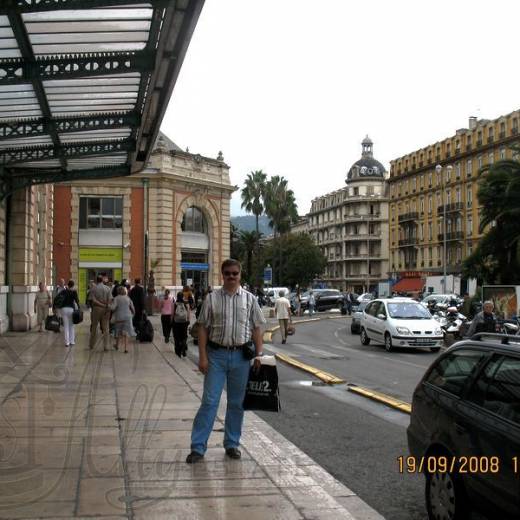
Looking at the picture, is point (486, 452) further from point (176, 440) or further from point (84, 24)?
point (84, 24)

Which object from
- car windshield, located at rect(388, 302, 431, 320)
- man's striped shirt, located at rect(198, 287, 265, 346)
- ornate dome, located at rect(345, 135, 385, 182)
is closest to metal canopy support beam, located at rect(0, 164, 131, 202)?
car windshield, located at rect(388, 302, 431, 320)

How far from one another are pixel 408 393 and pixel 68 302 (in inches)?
346

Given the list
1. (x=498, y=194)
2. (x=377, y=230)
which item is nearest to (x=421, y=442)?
(x=498, y=194)

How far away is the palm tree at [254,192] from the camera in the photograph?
70750 mm

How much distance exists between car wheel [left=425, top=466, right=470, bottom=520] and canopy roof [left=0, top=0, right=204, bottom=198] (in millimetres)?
6159

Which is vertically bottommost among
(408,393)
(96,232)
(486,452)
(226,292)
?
(408,393)

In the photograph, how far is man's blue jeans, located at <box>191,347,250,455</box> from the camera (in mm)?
6383

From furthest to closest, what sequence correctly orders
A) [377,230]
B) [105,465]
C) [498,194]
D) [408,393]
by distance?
[377,230] < [498,194] < [408,393] < [105,465]

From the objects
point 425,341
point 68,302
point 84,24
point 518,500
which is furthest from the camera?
point 425,341

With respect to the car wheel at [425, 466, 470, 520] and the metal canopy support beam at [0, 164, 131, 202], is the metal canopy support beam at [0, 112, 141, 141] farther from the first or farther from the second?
the car wheel at [425, 466, 470, 520]

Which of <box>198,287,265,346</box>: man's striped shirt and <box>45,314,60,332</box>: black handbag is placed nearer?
<box>198,287,265,346</box>: man's striped shirt

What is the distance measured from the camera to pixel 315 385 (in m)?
12.7

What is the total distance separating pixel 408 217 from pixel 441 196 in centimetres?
937

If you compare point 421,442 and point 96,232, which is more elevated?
point 96,232
